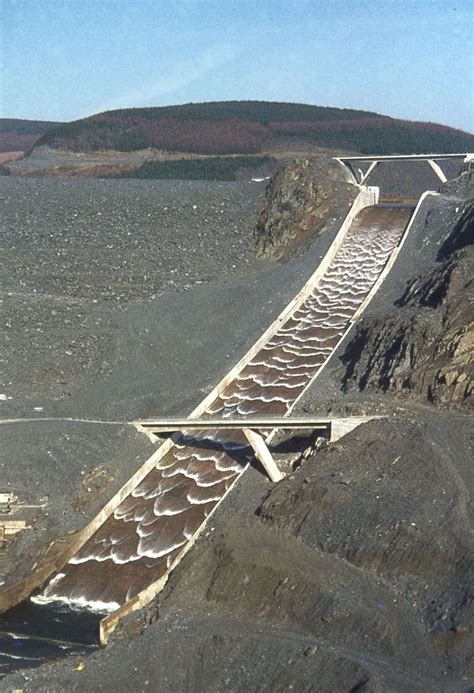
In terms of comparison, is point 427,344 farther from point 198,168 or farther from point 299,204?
point 198,168

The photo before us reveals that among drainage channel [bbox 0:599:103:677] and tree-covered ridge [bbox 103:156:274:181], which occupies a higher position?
tree-covered ridge [bbox 103:156:274:181]

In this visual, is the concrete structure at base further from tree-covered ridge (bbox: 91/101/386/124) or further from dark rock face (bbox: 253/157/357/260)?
tree-covered ridge (bbox: 91/101/386/124)

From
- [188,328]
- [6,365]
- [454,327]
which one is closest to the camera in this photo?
[454,327]

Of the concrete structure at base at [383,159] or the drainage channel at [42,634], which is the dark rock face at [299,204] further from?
the drainage channel at [42,634]

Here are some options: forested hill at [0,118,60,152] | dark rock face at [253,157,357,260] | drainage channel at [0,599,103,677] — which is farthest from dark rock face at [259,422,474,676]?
forested hill at [0,118,60,152]

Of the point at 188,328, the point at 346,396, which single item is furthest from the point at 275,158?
the point at 346,396

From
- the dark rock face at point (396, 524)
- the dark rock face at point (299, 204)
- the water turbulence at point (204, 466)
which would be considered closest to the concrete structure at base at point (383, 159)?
the dark rock face at point (299, 204)

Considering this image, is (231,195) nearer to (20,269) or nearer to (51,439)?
(20,269)

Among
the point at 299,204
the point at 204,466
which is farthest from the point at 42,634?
the point at 299,204
